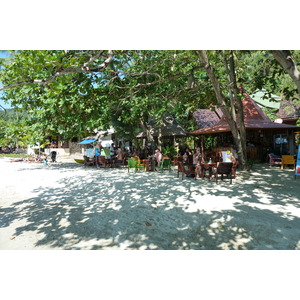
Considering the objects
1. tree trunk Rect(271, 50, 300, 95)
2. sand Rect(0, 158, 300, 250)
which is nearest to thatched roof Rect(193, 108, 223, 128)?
sand Rect(0, 158, 300, 250)

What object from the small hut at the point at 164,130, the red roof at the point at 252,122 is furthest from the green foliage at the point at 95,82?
the small hut at the point at 164,130

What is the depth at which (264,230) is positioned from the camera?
4.29 metres

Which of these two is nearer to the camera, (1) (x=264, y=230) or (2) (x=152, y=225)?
(1) (x=264, y=230)

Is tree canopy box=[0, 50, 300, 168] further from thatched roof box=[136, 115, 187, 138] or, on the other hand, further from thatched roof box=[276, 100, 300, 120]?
thatched roof box=[276, 100, 300, 120]

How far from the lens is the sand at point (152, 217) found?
388 centimetres

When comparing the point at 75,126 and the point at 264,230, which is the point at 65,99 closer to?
the point at 75,126

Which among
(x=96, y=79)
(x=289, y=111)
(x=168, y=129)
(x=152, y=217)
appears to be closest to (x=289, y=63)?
(x=152, y=217)

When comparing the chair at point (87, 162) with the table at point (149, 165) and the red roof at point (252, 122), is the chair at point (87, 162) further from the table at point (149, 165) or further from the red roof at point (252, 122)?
the red roof at point (252, 122)

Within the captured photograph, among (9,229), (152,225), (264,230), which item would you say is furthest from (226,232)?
(9,229)

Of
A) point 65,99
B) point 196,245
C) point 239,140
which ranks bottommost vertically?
point 196,245

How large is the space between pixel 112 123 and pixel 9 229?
44.2 ft

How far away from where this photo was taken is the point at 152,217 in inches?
203

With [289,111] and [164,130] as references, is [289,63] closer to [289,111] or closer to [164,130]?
[164,130]

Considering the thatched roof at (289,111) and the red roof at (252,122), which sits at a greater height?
the thatched roof at (289,111)
